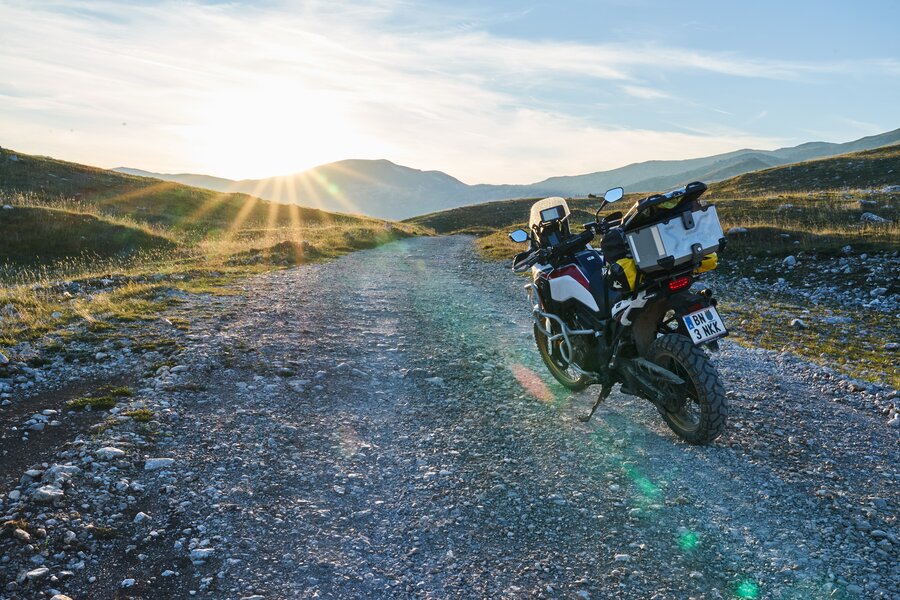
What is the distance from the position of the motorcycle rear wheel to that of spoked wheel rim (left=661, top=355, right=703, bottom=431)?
1472 mm

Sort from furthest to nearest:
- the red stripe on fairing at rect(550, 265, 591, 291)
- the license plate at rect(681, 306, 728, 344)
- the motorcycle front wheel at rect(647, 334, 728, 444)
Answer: the red stripe on fairing at rect(550, 265, 591, 291) < the license plate at rect(681, 306, 728, 344) < the motorcycle front wheel at rect(647, 334, 728, 444)

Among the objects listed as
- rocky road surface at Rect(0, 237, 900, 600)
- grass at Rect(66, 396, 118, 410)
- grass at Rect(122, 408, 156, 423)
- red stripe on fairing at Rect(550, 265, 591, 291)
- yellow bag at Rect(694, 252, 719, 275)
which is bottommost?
rocky road surface at Rect(0, 237, 900, 600)

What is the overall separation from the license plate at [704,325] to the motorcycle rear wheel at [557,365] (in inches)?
78.6

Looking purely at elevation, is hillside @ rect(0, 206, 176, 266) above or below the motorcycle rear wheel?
above

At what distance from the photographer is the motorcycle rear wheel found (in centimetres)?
736

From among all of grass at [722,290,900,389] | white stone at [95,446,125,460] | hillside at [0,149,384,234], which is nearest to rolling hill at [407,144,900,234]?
hillside at [0,149,384,234]

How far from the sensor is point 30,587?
3533 mm

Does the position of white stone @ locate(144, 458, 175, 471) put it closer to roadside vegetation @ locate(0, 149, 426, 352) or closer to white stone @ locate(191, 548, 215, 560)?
white stone @ locate(191, 548, 215, 560)

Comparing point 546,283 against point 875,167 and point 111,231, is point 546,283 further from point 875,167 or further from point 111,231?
point 875,167

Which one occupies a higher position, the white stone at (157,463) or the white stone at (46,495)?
the white stone at (46,495)

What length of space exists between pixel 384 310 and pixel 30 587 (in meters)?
9.55

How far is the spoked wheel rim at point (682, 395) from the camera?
555 cm

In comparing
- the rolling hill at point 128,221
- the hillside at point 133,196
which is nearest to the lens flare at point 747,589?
the rolling hill at point 128,221

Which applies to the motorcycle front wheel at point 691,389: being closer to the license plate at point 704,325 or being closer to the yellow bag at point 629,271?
the license plate at point 704,325
